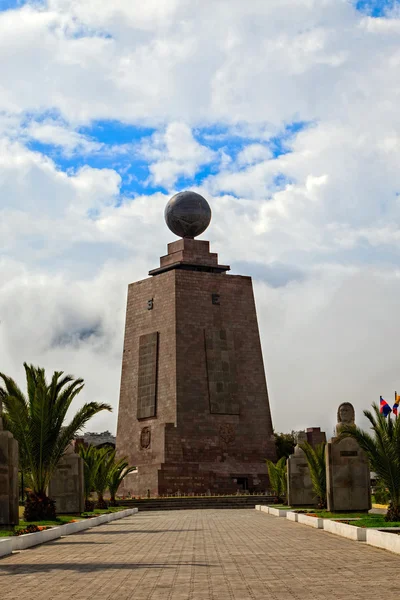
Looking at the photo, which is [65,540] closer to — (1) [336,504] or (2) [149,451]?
(1) [336,504]

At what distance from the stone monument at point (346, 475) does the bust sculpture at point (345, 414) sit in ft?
0.35

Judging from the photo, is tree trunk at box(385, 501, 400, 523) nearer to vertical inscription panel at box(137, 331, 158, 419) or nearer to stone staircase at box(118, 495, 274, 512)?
stone staircase at box(118, 495, 274, 512)

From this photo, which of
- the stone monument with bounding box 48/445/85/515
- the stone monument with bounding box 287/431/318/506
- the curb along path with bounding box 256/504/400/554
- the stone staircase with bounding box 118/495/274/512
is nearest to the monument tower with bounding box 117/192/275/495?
the stone staircase with bounding box 118/495/274/512

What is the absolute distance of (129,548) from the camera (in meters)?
16.5

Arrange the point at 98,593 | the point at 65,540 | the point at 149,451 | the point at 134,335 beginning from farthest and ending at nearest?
the point at 134,335 → the point at 149,451 → the point at 65,540 → the point at 98,593

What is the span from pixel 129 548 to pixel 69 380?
7.82 metres

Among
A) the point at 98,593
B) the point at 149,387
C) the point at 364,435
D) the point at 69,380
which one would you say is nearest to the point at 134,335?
the point at 149,387

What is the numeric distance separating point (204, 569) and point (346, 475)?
447 inches

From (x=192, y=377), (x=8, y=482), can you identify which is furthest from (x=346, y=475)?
(x=192, y=377)

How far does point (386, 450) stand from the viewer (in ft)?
65.1

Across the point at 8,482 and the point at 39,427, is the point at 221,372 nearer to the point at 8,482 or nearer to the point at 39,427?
the point at 39,427

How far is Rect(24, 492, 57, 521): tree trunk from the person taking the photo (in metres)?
23.1

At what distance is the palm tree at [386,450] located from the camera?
1936 centimetres

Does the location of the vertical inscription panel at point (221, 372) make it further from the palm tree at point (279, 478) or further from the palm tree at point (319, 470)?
the palm tree at point (319, 470)
